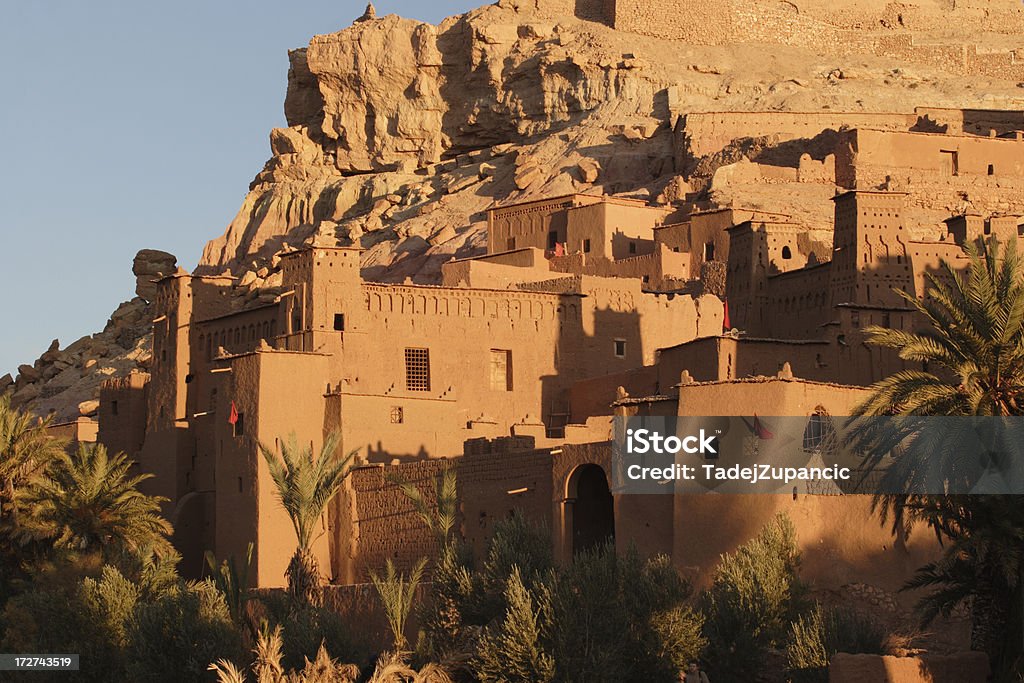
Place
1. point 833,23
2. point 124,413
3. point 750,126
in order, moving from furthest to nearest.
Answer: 1. point 833,23
2. point 750,126
3. point 124,413

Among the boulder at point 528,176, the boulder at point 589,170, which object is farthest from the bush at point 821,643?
the boulder at point 528,176

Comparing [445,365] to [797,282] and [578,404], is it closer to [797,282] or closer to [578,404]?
[578,404]

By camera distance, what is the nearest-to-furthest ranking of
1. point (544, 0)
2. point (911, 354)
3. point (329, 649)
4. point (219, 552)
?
1. point (911, 354)
2. point (329, 649)
3. point (219, 552)
4. point (544, 0)

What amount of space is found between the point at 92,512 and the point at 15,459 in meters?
1.72

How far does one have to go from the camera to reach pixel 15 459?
36.4 metres

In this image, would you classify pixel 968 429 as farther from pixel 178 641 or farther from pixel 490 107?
pixel 490 107

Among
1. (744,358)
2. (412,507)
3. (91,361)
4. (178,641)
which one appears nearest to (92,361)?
(91,361)

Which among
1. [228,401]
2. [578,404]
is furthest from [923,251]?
[228,401]

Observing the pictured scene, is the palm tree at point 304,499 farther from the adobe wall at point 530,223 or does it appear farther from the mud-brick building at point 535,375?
the adobe wall at point 530,223

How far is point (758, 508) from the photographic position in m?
31.6

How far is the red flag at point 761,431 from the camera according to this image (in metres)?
32.1

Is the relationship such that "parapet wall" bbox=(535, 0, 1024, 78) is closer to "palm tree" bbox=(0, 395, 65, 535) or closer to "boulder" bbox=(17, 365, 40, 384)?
"boulder" bbox=(17, 365, 40, 384)

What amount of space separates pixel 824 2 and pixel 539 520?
53.7m

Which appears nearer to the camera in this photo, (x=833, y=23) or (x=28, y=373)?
(x=28, y=373)
